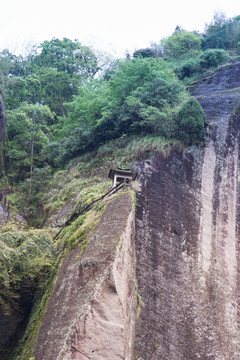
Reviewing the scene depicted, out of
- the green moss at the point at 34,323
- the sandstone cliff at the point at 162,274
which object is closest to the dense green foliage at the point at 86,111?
the sandstone cliff at the point at 162,274

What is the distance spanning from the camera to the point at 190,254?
51.2 feet

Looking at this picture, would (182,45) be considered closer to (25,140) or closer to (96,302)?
(25,140)

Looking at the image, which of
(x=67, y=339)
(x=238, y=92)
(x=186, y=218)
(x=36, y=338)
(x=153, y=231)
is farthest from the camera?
(x=238, y=92)

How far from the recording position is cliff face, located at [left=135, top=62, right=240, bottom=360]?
13.6 m

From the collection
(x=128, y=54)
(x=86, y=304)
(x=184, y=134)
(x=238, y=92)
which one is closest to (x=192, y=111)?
(x=184, y=134)

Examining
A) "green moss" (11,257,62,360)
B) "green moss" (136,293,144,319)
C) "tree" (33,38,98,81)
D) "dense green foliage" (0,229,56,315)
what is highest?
"tree" (33,38,98,81)

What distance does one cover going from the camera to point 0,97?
21.7m

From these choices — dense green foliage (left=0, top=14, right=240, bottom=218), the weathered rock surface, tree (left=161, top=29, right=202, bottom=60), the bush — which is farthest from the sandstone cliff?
tree (left=161, top=29, right=202, bottom=60)

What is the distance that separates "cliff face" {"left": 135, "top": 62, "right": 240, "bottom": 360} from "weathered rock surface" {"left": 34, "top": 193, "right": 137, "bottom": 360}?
1.01 meters

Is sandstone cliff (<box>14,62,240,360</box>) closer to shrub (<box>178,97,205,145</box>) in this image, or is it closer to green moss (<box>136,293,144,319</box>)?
green moss (<box>136,293,144,319</box>)

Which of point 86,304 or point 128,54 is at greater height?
point 128,54

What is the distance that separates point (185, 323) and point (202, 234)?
12.5 ft

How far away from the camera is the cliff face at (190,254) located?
1358 centimetres

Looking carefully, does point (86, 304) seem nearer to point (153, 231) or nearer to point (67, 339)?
point (67, 339)
